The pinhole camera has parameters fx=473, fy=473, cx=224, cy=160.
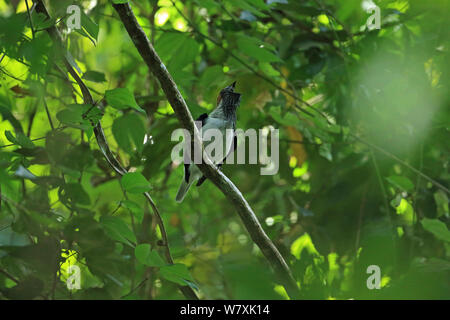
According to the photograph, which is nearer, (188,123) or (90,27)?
(90,27)

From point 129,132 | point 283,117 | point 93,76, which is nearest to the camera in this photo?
point 93,76

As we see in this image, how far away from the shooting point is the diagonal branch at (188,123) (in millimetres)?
1766

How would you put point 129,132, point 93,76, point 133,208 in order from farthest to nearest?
point 129,132 < point 93,76 < point 133,208

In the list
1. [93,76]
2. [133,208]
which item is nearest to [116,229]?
[133,208]

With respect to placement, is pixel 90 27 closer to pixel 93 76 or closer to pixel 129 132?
pixel 93 76

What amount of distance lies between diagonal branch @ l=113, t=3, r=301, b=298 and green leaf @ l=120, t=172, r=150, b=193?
44 cm

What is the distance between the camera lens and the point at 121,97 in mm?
1584

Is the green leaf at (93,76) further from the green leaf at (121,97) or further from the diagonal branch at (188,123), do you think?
the green leaf at (121,97)

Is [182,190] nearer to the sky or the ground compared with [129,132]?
nearer to the sky

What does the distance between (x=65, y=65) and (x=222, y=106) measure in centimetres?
128

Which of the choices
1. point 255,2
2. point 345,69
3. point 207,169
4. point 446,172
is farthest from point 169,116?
point 446,172

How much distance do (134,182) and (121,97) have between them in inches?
11.3

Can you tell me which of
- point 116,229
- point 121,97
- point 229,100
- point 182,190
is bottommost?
point 116,229

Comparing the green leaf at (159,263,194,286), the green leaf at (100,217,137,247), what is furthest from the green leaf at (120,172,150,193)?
the green leaf at (159,263,194,286)
